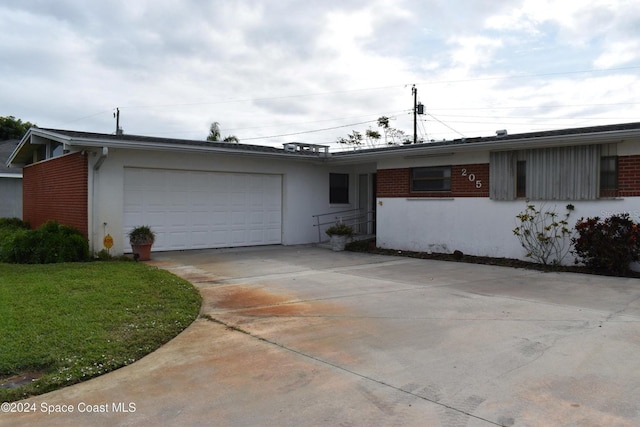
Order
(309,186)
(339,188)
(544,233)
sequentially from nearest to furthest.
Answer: (544,233)
(309,186)
(339,188)

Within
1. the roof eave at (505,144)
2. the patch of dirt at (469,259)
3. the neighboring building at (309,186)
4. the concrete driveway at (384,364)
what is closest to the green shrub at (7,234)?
the neighboring building at (309,186)

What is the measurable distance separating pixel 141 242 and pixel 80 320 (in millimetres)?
6196

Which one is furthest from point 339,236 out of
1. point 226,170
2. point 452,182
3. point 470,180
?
point 470,180

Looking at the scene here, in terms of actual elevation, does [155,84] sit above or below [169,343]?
above

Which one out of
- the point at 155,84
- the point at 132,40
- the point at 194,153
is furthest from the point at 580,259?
the point at 155,84

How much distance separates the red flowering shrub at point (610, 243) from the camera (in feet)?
31.9

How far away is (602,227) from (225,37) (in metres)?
10.5

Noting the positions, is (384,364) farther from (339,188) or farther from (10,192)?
(10,192)

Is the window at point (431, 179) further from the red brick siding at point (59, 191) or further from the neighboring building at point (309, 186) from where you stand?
the red brick siding at point (59, 191)

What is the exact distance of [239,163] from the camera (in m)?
14.9

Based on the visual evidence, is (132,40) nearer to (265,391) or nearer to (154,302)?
(154,302)

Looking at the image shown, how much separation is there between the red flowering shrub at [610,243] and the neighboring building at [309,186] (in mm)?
496

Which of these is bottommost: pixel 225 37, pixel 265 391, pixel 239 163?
pixel 265 391

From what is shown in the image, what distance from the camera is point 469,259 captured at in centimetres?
1251
